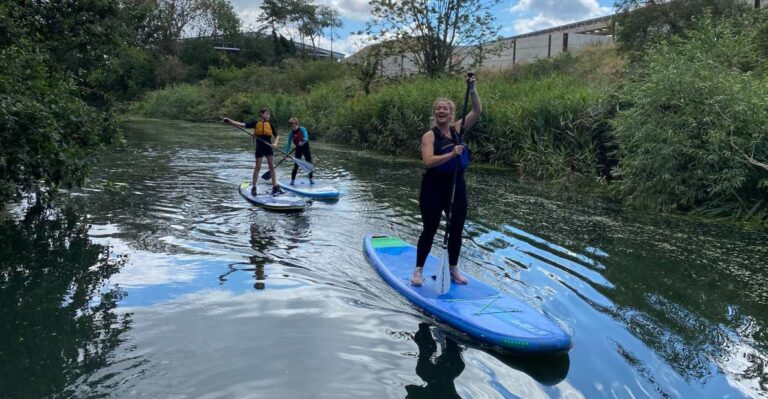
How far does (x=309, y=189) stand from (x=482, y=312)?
21.0ft

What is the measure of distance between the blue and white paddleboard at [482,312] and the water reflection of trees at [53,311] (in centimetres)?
236

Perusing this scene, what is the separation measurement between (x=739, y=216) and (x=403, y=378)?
7.15 m

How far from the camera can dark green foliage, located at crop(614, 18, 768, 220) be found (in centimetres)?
838

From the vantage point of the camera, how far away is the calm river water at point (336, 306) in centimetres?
353

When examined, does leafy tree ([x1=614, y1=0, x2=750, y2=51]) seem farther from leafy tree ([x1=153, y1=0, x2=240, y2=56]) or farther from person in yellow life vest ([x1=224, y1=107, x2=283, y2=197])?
leafy tree ([x1=153, y1=0, x2=240, y2=56])

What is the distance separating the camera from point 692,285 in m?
5.42

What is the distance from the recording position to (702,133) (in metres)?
8.65

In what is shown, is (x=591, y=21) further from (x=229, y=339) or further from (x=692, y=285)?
(x=229, y=339)

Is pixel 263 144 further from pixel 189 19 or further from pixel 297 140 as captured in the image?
pixel 189 19

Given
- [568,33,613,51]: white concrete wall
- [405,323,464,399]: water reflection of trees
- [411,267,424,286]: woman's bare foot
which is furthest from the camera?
[568,33,613,51]: white concrete wall

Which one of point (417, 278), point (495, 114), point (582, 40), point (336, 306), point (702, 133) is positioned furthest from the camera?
point (582, 40)

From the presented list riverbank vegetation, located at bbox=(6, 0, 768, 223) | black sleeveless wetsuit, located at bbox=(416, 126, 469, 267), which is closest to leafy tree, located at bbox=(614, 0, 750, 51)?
riverbank vegetation, located at bbox=(6, 0, 768, 223)

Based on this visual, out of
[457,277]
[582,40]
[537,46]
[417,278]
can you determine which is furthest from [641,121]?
[537,46]

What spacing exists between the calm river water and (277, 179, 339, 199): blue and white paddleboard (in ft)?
3.71
